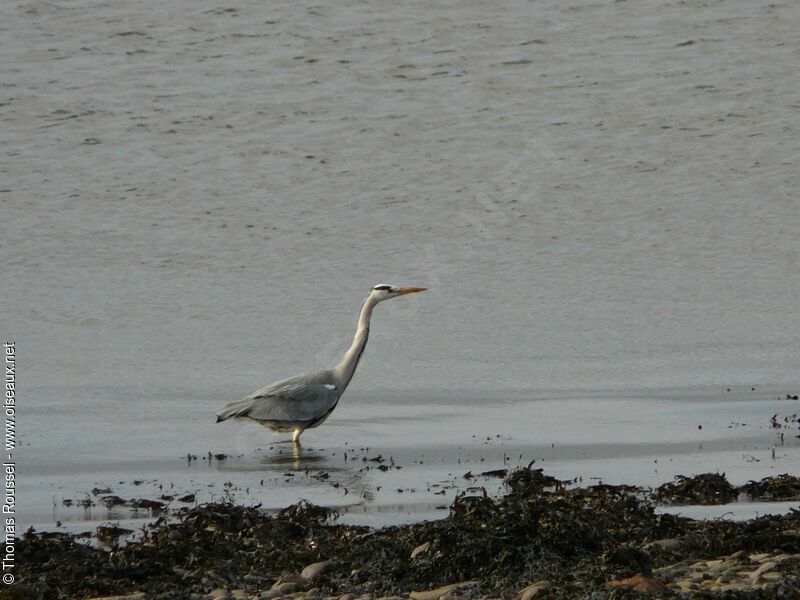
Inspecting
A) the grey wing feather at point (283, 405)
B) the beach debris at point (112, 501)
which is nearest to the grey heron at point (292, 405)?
the grey wing feather at point (283, 405)

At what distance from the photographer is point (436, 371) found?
16.1 m

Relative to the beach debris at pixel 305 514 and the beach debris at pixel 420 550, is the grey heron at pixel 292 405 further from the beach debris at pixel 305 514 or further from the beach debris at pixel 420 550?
the beach debris at pixel 420 550

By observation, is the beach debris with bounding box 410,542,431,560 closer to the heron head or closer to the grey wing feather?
the grey wing feather

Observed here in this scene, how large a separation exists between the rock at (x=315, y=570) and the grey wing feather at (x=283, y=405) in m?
4.94

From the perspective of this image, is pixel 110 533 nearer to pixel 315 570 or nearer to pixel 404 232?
pixel 315 570

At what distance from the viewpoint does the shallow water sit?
531 inches

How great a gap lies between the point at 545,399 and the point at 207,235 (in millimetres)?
9773

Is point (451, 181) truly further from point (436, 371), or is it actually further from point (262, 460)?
point (262, 460)

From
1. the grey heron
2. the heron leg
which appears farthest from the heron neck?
the heron leg

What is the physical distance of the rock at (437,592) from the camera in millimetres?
7880

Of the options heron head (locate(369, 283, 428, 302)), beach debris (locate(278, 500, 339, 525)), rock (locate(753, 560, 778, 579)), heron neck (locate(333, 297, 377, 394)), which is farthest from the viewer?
heron head (locate(369, 283, 428, 302))

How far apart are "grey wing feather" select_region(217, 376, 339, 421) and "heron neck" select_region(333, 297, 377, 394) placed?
0.42 meters

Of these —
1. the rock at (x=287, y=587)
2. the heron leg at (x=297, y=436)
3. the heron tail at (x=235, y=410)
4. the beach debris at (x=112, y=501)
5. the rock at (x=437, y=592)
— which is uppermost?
the heron tail at (x=235, y=410)

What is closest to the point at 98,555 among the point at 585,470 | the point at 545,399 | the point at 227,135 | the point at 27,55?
the point at 585,470
